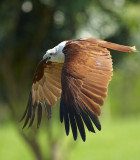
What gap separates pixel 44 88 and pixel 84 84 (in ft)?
4.62

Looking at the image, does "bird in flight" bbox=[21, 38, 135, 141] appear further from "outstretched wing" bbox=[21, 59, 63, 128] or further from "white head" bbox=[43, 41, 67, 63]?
"outstretched wing" bbox=[21, 59, 63, 128]

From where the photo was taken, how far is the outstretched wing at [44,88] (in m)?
6.68

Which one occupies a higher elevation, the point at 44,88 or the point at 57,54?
the point at 57,54

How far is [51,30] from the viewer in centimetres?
1000

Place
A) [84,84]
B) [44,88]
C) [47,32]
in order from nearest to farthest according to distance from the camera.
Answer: [84,84] → [44,88] → [47,32]

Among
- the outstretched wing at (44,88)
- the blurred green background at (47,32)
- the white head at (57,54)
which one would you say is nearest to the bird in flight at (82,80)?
the white head at (57,54)

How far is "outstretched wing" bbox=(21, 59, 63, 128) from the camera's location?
6676 mm

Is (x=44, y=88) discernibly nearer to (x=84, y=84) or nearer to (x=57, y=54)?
(x=57, y=54)

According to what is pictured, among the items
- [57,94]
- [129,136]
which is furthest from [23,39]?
[129,136]

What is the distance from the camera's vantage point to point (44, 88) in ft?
22.5

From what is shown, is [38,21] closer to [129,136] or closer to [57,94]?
[57,94]

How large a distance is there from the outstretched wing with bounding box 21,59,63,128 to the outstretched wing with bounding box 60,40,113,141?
867 millimetres

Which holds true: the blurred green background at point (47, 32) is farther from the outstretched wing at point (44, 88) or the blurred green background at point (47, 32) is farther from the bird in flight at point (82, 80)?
the bird in flight at point (82, 80)

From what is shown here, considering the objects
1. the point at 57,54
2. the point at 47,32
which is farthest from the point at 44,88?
the point at 47,32
